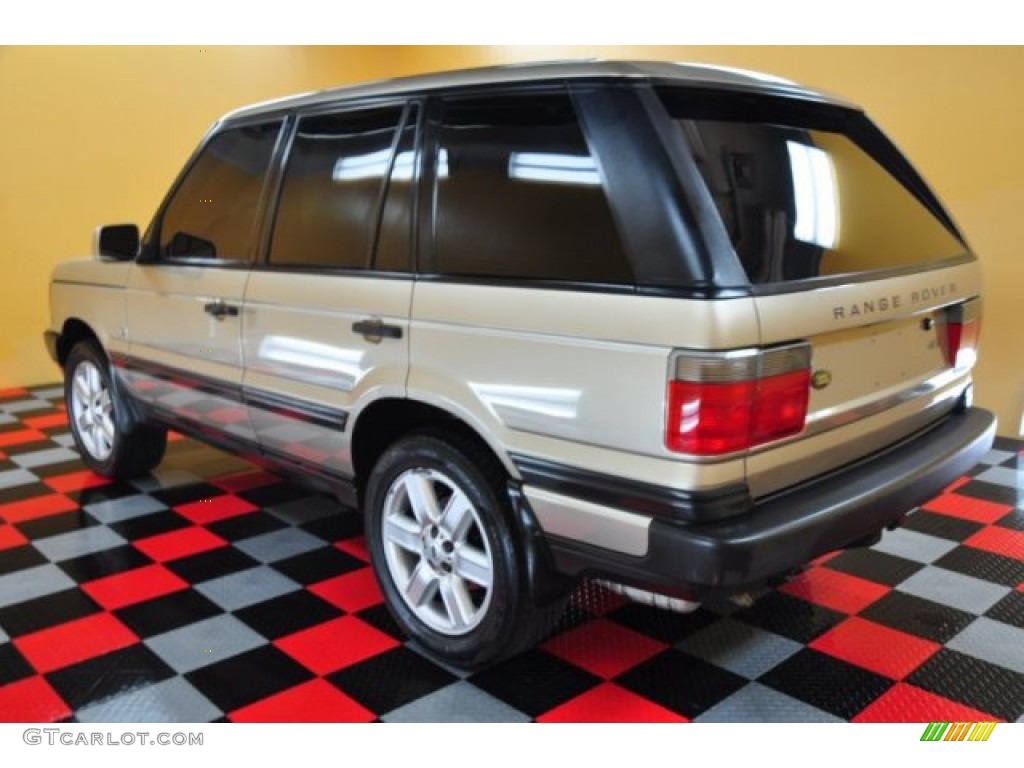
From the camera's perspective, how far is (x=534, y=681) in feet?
7.90

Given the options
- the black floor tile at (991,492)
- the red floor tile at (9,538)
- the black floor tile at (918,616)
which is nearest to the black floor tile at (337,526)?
the red floor tile at (9,538)

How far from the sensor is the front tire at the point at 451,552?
2248mm

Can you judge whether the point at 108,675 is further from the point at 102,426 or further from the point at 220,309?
the point at 102,426

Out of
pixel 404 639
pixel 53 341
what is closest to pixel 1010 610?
pixel 404 639

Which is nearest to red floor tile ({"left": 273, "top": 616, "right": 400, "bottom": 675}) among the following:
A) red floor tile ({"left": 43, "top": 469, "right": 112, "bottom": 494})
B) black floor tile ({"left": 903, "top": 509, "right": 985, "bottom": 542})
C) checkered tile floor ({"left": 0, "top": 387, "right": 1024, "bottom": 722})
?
checkered tile floor ({"left": 0, "top": 387, "right": 1024, "bottom": 722})

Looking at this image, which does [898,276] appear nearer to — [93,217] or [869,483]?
[869,483]

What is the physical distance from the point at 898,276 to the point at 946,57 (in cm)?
280

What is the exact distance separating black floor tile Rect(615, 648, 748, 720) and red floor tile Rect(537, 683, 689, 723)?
29mm

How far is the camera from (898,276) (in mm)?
2260

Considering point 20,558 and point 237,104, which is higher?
point 237,104

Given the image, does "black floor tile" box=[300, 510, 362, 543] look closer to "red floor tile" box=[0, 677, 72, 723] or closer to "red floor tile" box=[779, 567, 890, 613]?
"red floor tile" box=[0, 677, 72, 723]

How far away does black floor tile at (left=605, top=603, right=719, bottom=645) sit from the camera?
2672 mm

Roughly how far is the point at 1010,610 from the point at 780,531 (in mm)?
1401
